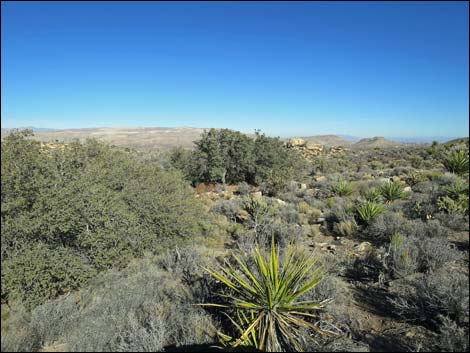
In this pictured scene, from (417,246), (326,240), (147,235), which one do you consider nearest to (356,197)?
(326,240)

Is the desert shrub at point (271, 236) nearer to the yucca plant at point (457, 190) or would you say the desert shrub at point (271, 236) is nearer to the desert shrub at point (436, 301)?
the desert shrub at point (436, 301)

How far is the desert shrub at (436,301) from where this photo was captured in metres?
3.67

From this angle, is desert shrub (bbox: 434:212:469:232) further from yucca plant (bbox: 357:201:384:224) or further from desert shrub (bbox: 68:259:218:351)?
desert shrub (bbox: 68:259:218:351)

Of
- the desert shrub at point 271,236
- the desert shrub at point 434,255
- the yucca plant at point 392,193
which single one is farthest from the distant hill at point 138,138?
the desert shrub at point 434,255

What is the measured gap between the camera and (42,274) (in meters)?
4.09

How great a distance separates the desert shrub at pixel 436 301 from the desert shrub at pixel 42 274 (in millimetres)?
5384

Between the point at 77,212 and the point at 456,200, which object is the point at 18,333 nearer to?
the point at 77,212

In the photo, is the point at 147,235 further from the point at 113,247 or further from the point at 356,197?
the point at 356,197

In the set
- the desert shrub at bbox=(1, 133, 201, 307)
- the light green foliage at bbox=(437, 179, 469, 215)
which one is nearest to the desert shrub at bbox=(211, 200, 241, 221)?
the desert shrub at bbox=(1, 133, 201, 307)

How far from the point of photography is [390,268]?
5.42 m

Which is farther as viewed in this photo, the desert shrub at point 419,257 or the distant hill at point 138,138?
the distant hill at point 138,138

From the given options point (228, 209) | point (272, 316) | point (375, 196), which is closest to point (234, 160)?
point (228, 209)

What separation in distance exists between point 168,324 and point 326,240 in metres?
5.71

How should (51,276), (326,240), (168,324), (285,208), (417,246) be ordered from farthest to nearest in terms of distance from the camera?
(285,208), (326,240), (417,246), (51,276), (168,324)
